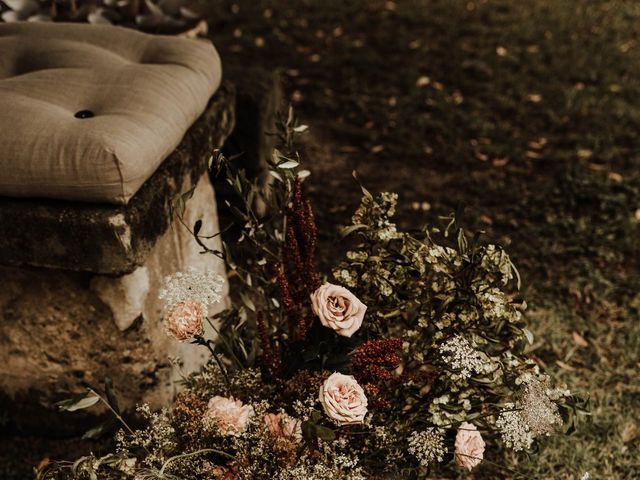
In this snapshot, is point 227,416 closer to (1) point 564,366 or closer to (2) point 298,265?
(2) point 298,265

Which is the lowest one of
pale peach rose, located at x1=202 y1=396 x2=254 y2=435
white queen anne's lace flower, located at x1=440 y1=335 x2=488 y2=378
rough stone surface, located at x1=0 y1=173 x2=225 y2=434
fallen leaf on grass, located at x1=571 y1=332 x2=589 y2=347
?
fallen leaf on grass, located at x1=571 y1=332 x2=589 y2=347

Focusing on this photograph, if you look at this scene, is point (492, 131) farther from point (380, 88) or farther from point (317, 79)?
point (317, 79)

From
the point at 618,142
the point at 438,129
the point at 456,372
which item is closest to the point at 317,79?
the point at 438,129

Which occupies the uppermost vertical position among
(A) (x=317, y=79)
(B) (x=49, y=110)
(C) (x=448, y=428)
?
(B) (x=49, y=110)

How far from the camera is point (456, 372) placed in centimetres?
177

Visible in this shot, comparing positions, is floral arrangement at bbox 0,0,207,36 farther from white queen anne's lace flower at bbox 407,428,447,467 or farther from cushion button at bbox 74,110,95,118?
white queen anne's lace flower at bbox 407,428,447,467

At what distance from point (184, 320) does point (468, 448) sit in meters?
0.76

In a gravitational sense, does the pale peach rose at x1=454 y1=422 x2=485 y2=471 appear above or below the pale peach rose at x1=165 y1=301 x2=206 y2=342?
below

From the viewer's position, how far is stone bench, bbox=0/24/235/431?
6.23 ft

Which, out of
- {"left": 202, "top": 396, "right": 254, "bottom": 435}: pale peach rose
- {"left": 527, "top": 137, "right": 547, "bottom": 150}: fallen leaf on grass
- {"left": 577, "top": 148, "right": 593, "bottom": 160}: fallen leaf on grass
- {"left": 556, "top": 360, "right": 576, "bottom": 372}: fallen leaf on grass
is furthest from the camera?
{"left": 527, "top": 137, "right": 547, "bottom": 150}: fallen leaf on grass

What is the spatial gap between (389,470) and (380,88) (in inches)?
136

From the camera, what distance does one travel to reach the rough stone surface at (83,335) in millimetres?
2100

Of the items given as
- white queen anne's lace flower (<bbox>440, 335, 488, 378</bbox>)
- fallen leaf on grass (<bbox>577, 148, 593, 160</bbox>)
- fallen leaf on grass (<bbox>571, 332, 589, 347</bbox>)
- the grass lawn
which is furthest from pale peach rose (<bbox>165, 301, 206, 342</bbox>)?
fallen leaf on grass (<bbox>577, 148, 593, 160</bbox>)

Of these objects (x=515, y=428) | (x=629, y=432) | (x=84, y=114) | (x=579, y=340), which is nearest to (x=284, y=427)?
(x=515, y=428)
